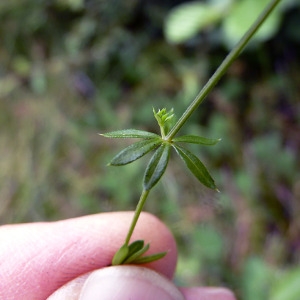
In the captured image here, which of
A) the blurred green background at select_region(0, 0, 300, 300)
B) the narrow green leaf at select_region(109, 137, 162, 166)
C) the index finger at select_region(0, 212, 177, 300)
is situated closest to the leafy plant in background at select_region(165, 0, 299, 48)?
the blurred green background at select_region(0, 0, 300, 300)

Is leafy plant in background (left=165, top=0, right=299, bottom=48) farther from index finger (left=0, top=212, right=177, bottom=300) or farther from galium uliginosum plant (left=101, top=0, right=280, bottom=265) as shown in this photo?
galium uliginosum plant (left=101, top=0, right=280, bottom=265)

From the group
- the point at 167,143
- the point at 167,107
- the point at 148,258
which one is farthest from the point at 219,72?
the point at 167,107

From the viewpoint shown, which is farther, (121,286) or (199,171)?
(121,286)

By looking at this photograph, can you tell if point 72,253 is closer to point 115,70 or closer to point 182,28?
point 182,28

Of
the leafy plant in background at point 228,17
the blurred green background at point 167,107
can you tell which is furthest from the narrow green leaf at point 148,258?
the leafy plant in background at point 228,17

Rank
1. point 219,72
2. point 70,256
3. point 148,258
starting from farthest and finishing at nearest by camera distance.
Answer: point 70,256 < point 148,258 < point 219,72

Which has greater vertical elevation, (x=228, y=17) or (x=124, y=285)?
(x=228, y=17)

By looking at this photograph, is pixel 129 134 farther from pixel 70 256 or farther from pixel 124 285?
pixel 70 256
